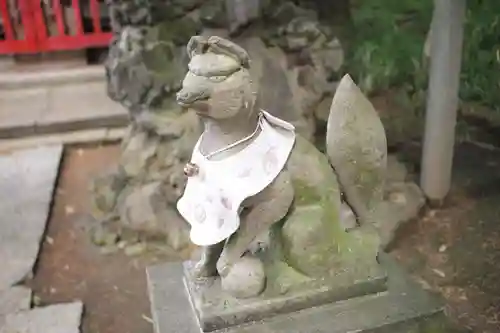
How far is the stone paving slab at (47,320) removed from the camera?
2193mm

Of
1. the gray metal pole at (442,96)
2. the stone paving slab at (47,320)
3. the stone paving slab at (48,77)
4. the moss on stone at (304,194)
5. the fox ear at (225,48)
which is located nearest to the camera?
the fox ear at (225,48)

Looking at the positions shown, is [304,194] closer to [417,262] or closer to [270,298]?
[270,298]

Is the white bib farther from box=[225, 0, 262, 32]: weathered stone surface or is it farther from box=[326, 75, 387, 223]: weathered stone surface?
box=[225, 0, 262, 32]: weathered stone surface

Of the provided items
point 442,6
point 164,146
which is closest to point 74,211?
point 164,146

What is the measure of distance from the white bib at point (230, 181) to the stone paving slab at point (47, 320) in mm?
1122

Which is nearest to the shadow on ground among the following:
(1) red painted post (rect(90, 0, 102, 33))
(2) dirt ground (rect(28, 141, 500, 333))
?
(2) dirt ground (rect(28, 141, 500, 333))

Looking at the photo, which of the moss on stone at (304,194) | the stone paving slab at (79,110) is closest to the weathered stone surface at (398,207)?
the moss on stone at (304,194)

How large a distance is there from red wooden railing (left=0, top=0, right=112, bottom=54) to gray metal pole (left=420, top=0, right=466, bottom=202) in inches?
96.9

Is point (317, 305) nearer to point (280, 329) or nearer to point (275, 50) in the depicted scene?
point (280, 329)

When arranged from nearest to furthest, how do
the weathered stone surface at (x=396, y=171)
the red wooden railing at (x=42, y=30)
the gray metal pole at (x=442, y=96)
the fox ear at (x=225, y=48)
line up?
the fox ear at (x=225, y=48), the gray metal pole at (x=442, y=96), the weathered stone surface at (x=396, y=171), the red wooden railing at (x=42, y=30)

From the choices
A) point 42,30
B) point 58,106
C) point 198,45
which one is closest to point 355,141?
point 198,45

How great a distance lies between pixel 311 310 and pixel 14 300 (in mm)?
1423

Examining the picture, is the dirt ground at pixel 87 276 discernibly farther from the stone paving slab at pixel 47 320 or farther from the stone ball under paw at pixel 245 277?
the stone ball under paw at pixel 245 277

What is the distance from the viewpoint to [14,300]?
237 cm
